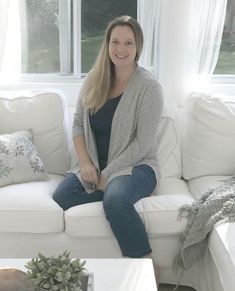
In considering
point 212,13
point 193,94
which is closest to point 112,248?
point 193,94

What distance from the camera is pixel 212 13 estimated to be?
2883 mm

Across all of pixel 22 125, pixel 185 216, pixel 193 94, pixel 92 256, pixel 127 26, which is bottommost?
pixel 92 256

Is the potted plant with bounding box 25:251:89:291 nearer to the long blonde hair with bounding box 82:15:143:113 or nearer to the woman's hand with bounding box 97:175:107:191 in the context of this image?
the woman's hand with bounding box 97:175:107:191

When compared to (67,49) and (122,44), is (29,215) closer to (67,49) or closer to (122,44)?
(122,44)

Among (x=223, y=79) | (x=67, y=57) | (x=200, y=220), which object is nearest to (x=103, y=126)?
(x=200, y=220)

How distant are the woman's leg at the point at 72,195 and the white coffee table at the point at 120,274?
57 cm

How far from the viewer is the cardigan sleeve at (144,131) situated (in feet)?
7.71

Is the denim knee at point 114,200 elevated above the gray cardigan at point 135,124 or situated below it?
below

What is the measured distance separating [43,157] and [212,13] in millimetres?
1333

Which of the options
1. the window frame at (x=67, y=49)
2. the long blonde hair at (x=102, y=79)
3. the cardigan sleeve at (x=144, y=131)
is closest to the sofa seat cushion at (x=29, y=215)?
the cardigan sleeve at (x=144, y=131)

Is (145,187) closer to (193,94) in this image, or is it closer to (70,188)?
(70,188)

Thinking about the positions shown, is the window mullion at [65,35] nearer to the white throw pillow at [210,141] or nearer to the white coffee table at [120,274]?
the white throw pillow at [210,141]

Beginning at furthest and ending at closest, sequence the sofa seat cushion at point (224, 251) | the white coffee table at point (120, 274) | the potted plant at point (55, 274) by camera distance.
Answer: the sofa seat cushion at point (224, 251) < the white coffee table at point (120, 274) < the potted plant at point (55, 274)

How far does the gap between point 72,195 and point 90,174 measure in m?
0.15
